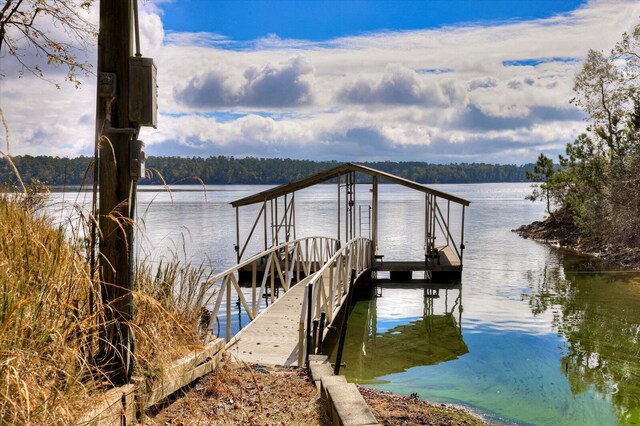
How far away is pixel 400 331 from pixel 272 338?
6.53 meters

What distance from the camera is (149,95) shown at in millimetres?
4289

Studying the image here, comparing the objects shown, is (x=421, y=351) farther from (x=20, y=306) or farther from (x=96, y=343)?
(x=20, y=306)

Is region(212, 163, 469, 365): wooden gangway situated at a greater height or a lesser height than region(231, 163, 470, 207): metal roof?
lesser

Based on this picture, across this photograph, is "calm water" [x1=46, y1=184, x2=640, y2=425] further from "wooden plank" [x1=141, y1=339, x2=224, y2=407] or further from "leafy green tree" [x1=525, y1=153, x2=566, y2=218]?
→ "leafy green tree" [x1=525, y1=153, x2=566, y2=218]

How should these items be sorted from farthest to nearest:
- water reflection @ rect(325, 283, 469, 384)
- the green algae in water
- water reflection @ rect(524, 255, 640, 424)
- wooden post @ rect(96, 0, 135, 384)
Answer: water reflection @ rect(325, 283, 469, 384) < water reflection @ rect(524, 255, 640, 424) < the green algae in water < wooden post @ rect(96, 0, 135, 384)

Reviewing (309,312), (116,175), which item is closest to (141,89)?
(116,175)

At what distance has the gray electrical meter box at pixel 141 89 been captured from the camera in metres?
4.26

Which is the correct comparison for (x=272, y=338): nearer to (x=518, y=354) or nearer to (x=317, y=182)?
(x=518, y=354)

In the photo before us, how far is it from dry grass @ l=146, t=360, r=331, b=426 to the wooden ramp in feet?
2.16

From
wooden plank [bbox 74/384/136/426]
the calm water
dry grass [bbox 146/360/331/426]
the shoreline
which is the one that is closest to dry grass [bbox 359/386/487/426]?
the calm water

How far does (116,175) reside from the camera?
13.9 feet

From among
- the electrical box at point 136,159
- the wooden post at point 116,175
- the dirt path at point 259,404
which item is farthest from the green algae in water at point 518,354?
the electrical box at point 136,159

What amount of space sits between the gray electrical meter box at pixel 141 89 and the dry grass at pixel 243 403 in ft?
6.61

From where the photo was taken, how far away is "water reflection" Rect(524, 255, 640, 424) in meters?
9.74
